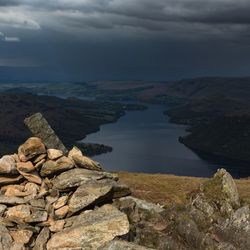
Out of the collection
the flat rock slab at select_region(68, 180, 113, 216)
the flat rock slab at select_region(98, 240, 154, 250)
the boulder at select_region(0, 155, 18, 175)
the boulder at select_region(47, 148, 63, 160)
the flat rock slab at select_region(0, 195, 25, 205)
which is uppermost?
the boulder at select_region(47, 148, 63, 160)

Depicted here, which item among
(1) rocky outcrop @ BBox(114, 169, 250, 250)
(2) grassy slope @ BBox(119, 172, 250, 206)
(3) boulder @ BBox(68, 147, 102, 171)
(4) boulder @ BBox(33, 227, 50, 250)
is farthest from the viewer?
(2) grassy slope @ BBox(119, 172, 250, 206)

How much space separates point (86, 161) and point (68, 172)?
2.19 meters

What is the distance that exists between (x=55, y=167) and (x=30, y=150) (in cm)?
268

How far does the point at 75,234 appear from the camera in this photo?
97.1 feet

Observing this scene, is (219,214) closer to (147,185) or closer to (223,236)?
(223,236)

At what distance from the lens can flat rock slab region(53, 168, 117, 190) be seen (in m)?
34.0

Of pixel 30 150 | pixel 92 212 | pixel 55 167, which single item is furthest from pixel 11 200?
pixel 92 212

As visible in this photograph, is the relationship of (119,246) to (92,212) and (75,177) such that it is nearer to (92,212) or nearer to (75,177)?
(92,212)

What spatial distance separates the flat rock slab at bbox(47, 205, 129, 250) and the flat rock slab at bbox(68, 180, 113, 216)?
1.87 meters

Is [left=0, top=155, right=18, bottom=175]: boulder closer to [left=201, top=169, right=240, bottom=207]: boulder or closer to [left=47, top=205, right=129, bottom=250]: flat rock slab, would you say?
[left=47, top=205, right=129, bottom=250]: flat rock slab

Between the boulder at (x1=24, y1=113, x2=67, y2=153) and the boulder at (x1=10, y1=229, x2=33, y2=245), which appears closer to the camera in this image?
the boulder at (x1=10, y1=229, x2=33, y2=245)

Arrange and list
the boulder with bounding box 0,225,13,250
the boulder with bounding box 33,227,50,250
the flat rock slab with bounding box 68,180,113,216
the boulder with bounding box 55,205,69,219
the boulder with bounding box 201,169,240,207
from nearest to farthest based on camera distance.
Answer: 1. the boulder with bounding box 0,225,13,250
2. the boulder with bounding box 33,227,50,250
3. the boulder with bounding box 55,205,69,219
4. the flat rock slab with bounding box 68,180,113,216
5. the boulder with bounding box 201,169,240,207

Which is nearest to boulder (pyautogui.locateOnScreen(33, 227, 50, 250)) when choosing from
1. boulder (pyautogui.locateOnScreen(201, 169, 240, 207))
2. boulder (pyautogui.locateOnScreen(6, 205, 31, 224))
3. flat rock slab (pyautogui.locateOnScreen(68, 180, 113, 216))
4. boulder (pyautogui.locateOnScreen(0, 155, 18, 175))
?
boulder (pyautogui.locateOnScreen(6, 205, 31, 224))

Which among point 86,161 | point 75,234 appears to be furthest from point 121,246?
point 86,161
